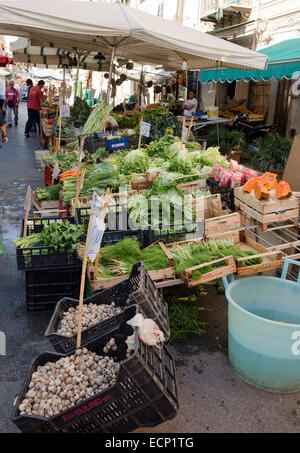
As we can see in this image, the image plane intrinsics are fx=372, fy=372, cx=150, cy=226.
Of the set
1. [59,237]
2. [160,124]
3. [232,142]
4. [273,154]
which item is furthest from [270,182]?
[232,142]

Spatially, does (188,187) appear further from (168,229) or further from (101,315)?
(101,315)

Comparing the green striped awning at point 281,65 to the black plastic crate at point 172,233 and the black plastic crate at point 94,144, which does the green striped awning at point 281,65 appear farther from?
the black plastic crate at point 172,233

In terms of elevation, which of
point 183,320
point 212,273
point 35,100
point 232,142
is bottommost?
point 183,320

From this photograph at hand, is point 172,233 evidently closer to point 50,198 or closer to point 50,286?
point 50,286

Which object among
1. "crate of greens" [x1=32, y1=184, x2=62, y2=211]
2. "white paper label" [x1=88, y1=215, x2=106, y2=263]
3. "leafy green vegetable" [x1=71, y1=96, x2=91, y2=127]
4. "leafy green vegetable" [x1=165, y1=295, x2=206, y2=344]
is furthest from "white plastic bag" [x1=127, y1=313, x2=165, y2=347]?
"leafy green vegetable" [x1=71, y1=96, x2=91, y2=127]

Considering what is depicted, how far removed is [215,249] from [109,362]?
1.66m

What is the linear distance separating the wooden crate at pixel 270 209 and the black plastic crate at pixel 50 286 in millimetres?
1990

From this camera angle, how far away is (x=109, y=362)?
2.62 meters

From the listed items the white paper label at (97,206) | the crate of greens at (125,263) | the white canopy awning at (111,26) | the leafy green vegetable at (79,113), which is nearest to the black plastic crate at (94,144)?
the white canopy awning at (111,26)

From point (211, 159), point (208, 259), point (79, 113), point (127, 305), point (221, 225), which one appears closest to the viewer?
point (127, 305)

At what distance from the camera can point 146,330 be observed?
2.30 m

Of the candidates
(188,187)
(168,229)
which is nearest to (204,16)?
(188,187)

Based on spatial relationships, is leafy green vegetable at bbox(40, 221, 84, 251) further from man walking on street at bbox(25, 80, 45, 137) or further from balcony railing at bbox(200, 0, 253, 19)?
balcony railing at bbox(200, 0, 253, 19)

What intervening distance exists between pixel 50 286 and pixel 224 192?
2.56 metres
